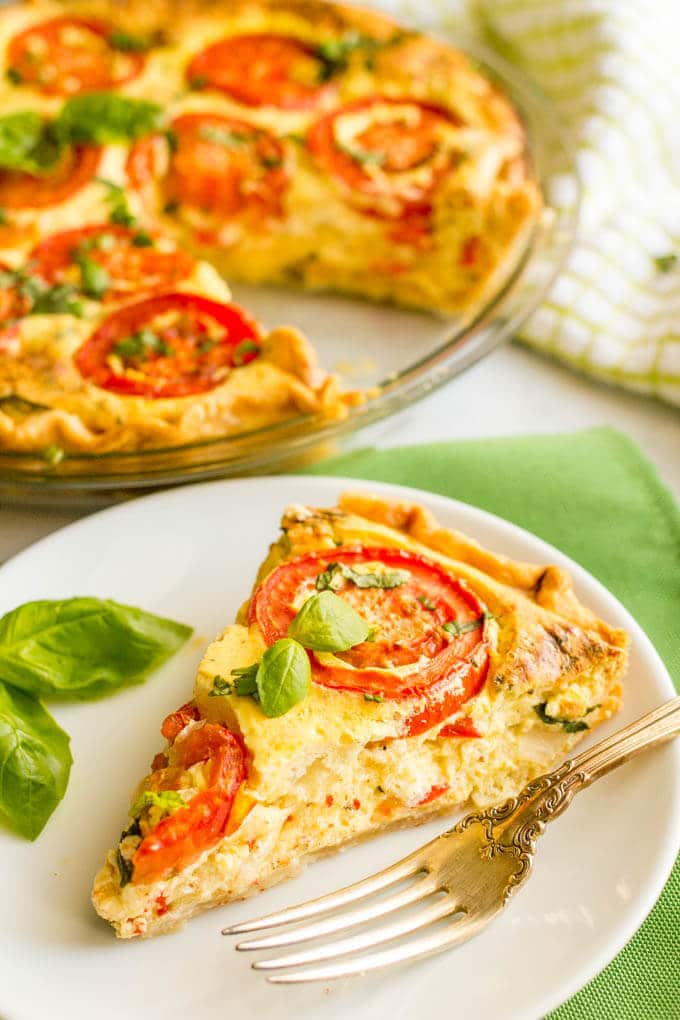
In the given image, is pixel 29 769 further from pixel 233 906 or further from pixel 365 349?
pixel 365 349

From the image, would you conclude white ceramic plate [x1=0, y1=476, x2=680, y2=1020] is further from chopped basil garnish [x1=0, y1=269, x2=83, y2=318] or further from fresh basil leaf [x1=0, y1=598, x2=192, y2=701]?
chopped basil garnish [x1=0, y1=269, x2=83, y2=318]

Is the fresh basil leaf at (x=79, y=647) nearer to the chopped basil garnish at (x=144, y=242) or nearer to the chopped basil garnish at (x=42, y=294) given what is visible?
the chopped basil garnish at (x=42, y=294)

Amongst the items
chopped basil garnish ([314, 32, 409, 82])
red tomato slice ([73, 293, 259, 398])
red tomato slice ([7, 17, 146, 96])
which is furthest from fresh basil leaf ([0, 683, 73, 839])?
chopped basil garnish ([314, 32, 409, 82])

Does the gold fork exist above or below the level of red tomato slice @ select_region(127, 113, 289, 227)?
below

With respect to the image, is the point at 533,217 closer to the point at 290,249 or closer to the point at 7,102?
the point at 290,249

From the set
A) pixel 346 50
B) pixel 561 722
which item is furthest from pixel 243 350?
pixel 346 50

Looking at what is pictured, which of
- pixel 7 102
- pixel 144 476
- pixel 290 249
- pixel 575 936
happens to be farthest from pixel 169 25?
pixel 575 936

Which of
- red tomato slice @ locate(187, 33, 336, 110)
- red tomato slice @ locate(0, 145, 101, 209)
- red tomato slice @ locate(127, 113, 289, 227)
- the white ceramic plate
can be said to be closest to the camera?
the white ceramic plate
